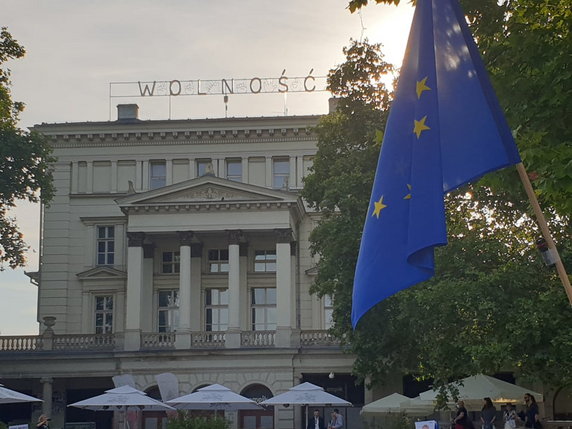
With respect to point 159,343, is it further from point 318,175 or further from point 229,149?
point 318,175

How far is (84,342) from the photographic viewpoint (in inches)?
2098

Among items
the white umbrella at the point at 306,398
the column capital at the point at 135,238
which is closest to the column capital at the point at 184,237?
the column capital at the point at 135,238

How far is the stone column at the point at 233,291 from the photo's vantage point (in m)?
51.9

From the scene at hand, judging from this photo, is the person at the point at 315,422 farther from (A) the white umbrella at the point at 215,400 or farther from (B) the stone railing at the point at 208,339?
(B) the stone railing at the point at 208,339

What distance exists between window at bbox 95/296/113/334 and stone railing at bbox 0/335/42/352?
331 centimetres

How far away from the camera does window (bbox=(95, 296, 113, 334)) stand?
5531cm

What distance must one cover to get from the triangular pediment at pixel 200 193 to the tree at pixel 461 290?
1106cm

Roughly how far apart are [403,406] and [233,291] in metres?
15.9

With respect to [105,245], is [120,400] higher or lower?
lower

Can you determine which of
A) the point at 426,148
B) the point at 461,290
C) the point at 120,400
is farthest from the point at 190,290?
the point at 426,148

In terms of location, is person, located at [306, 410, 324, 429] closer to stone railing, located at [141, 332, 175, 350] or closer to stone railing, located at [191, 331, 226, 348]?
stone railing, located at [191, 331, 226, 348]

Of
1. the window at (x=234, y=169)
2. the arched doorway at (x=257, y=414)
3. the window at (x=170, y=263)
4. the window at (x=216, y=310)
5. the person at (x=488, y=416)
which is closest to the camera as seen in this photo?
the person at (x=488, y=416)

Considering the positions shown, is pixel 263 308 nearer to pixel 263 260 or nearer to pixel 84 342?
pixel 263 260

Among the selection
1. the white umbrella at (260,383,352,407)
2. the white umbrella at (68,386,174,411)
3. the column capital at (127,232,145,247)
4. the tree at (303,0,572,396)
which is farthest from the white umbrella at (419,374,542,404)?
the column capital at (127,232,145,247)
